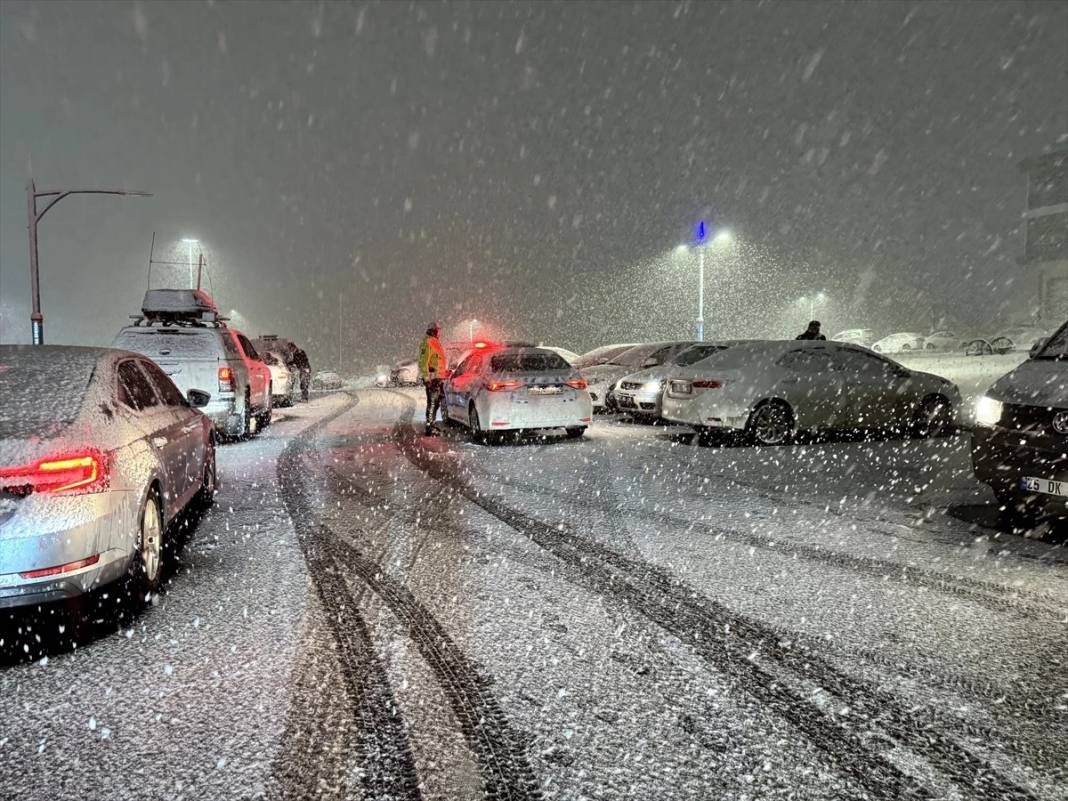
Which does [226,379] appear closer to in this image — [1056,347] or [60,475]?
[60,475]

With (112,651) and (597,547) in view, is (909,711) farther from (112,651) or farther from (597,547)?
(112,651)

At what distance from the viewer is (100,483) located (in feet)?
12.1

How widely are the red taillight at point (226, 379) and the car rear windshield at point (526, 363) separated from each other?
3893 mm

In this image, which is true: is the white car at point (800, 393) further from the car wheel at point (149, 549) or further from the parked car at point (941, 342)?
the parked car at point (941, 342)

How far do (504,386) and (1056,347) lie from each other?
6952 mm

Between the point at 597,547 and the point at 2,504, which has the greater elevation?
the point at 2,504

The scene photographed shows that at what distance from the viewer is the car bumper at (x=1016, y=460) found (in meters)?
5.29

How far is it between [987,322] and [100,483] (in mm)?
70264

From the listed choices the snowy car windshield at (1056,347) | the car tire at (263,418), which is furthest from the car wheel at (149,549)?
the car tire at (263,418)

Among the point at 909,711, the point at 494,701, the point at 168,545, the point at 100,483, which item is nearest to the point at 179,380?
the point at 168,545

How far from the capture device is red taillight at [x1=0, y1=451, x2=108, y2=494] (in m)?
3.43

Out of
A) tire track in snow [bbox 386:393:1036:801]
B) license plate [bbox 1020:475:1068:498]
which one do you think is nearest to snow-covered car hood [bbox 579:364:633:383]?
license plate [bbox 1020:475:1068:498]

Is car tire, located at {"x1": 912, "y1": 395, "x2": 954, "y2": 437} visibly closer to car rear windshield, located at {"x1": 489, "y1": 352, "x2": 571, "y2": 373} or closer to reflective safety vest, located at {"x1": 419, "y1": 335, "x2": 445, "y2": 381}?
car rear windshield, located at {"x1": 489, "y1": 352, "x2": 571, "y2": 373}

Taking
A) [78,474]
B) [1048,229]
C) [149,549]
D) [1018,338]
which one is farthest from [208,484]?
[1048,229]
